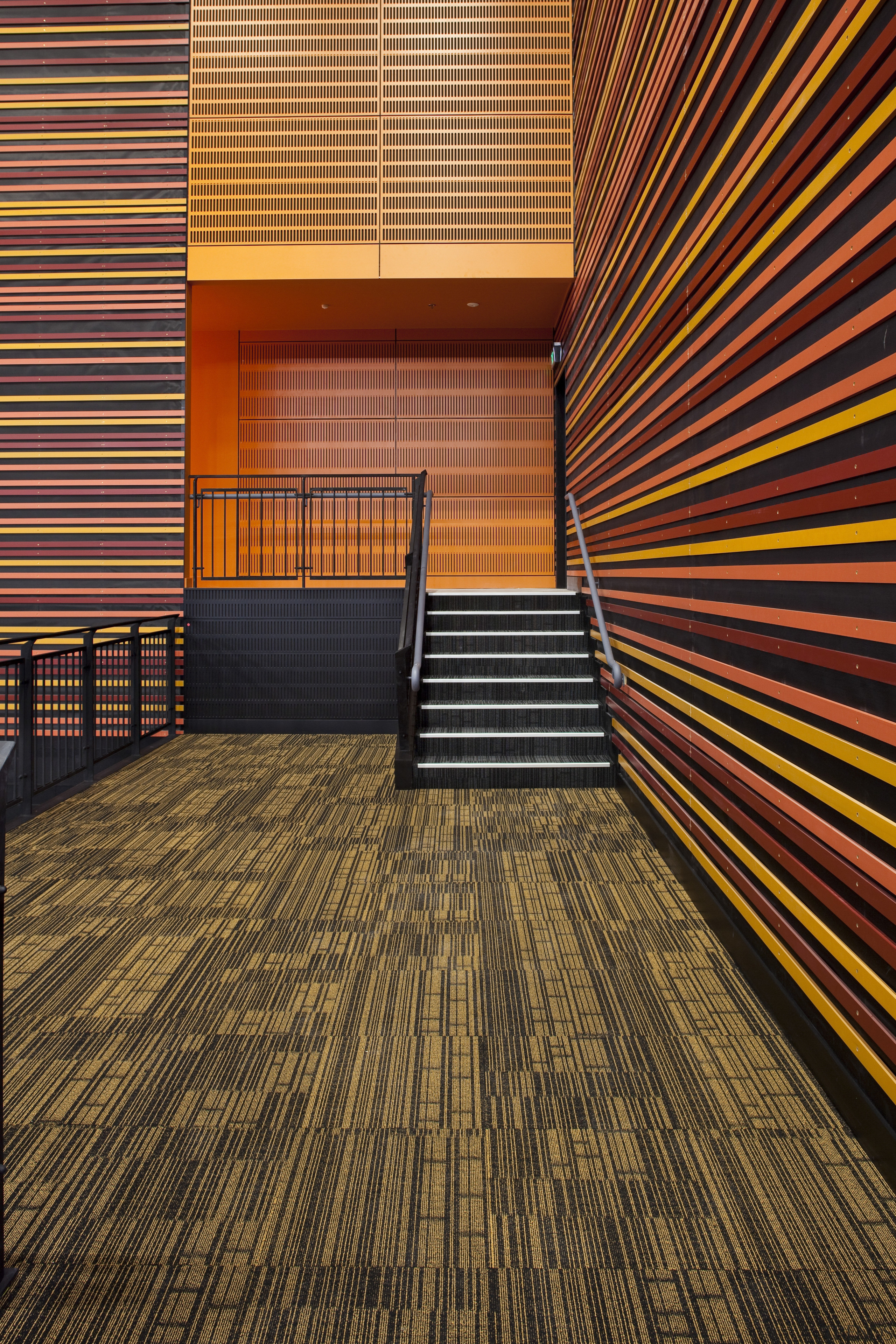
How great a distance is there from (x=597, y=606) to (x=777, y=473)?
3.01 meters

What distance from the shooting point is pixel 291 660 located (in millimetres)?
7289

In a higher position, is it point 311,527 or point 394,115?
point 394,115

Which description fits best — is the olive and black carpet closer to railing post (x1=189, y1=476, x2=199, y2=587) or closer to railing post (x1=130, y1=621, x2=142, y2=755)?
railing post (x1=130, y1=621, x2=142, y2=755)

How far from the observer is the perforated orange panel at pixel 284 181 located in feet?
24.7

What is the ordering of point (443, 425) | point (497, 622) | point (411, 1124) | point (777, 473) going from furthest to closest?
point (443, 425) → point (497, 622) → point (777, 473) → point (411, 1124)

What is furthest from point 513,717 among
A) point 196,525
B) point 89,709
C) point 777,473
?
point 196,525

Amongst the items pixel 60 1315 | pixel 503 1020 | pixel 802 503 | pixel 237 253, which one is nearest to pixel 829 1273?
pixel 503 1020

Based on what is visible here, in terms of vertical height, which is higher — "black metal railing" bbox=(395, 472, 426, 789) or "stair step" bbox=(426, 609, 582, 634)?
"stair step" bbox=(426, 609, 582, 634)

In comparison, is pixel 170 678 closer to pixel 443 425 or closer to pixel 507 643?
pixel 507 643

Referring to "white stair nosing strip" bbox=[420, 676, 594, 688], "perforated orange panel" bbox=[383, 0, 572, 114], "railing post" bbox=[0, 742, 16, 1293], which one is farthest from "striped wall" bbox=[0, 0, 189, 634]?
"railing post" bbox=[0, 742, 16, 1293]

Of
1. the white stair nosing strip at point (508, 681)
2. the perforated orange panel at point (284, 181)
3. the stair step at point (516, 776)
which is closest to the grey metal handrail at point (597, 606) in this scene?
the white stair nosing strip at point (508, 681)

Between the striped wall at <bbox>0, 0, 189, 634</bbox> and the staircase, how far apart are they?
2.43 metres

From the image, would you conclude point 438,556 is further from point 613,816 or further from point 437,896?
point 437,896

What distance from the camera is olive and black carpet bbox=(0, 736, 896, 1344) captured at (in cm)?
160
